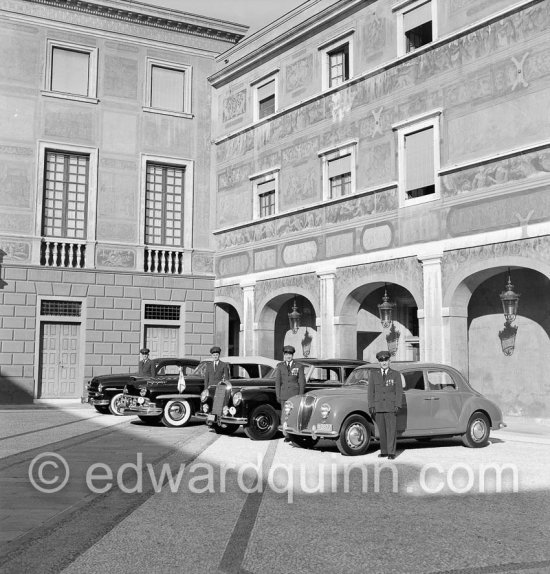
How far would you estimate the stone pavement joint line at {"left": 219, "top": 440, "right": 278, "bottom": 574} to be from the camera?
17.9ft

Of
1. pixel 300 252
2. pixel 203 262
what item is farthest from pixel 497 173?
pixel 203 262

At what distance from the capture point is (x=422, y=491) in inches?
335

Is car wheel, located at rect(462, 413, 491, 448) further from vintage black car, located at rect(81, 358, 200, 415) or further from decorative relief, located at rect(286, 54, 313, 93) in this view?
decorative relief, located at rect(286, 54, 313, 93)

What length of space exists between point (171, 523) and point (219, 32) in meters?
24.0

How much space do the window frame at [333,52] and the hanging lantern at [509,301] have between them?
8.02 m

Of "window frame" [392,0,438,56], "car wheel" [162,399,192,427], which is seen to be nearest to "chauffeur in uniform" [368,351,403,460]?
"car wheel" [162,399,192,427]

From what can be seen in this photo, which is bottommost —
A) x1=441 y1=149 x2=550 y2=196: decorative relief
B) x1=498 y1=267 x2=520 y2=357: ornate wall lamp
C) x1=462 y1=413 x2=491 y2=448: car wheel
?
x1=462 y1=413 x2=491 y2=448: car wheel

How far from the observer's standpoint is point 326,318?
2188cm

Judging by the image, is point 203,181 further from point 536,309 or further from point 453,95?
point 536,309

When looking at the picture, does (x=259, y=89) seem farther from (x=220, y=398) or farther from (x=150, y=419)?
(x=220, y=398)

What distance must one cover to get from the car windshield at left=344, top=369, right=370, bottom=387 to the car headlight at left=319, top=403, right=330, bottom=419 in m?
1.37

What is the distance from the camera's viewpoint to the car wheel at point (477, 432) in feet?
42.3

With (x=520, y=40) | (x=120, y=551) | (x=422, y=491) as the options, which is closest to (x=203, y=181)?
(x=520, y=40)

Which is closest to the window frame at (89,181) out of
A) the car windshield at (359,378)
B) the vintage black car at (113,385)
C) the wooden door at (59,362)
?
the wooden door at (59,362)
